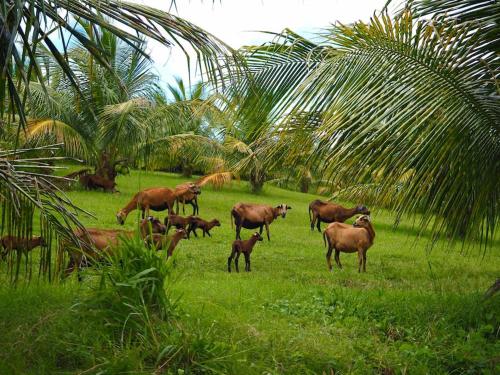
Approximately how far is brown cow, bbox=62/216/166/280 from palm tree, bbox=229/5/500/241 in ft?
5.49

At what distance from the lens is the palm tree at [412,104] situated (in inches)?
191

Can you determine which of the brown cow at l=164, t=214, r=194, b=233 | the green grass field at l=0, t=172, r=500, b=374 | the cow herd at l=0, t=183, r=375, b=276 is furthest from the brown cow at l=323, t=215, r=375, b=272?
the brown cow at l=164, t=214, r=194, b=233

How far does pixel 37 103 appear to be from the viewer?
15953 mm

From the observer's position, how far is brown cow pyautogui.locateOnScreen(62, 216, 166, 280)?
202 inches

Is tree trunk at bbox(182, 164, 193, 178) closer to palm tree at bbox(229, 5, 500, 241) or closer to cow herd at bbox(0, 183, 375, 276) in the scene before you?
cow herd at bbox(0, 183, 375, 276)

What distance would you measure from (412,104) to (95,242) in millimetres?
3992

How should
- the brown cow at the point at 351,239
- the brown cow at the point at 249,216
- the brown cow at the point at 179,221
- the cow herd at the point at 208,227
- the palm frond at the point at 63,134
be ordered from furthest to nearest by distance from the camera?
the palm frond at the point at 63,134 → the brown cow at the point at 249,216 → the brown cow at the point at 179,221 → the brown cow at the point at 351,239 → the cow herd at the point at 208,227

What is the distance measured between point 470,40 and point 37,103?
42.3ft

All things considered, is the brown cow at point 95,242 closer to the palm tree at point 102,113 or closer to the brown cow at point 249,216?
the brown cow at point 249,216

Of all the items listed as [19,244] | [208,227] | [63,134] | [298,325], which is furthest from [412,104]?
[63,134]

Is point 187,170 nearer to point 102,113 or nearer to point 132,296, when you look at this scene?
point 102,113

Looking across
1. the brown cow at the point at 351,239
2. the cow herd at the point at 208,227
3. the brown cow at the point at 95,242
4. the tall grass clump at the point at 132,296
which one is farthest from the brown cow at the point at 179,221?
the tall grass clump at the point at 132,296

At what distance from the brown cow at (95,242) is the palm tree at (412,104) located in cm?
167

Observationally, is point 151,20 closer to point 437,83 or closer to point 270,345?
point 437,83
